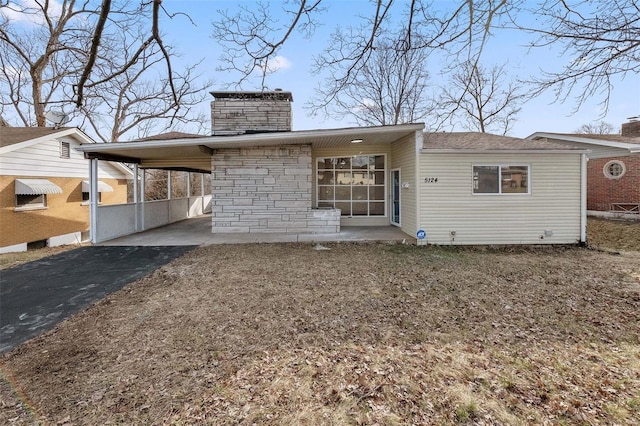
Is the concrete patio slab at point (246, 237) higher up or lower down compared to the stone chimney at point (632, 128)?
lower down

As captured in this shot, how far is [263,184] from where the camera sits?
31.8ft

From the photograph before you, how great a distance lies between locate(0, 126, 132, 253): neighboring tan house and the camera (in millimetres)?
9898

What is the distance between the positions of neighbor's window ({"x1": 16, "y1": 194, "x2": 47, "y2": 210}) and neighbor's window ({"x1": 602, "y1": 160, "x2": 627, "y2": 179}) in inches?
936

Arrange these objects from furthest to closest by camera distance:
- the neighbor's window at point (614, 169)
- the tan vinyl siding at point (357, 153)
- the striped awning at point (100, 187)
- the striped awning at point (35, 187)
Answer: the neighbor's window at point (614, 169), the striped awning at point (100, 187), the tan vinyl siding at point (357, 153), the striped awning at point (35, 187)

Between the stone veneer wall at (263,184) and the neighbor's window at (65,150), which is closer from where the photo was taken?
the stone veneer wall at (263,184)

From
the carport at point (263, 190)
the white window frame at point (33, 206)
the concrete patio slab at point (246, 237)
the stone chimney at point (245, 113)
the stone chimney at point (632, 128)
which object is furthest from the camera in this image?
the stone chimney at point (632, 128)

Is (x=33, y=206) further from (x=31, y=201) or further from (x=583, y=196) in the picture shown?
(x=583, y=196)

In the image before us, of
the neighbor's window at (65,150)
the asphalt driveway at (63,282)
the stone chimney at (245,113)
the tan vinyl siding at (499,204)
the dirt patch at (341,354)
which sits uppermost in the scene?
the stone chimney at (245,113)

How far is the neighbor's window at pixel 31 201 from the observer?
10.3 metres

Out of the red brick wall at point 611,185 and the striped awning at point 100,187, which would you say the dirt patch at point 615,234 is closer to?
the red brick wall at point 611,185

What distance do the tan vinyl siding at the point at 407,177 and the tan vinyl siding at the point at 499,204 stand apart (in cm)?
36

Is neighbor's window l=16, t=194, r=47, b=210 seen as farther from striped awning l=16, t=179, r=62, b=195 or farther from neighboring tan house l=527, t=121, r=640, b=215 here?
neighboring tan house l=527, t=121, r=640, b=215

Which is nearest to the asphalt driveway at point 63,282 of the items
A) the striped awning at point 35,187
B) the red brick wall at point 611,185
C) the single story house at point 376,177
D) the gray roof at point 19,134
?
the single story house at point 376,177

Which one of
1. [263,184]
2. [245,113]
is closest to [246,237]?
[263,184]
